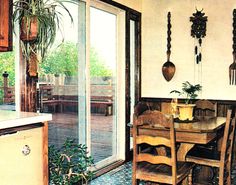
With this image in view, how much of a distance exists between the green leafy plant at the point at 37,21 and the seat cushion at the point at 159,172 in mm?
1353

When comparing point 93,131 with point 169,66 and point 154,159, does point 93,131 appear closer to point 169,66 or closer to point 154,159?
point 154,159

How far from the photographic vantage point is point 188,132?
286 cm

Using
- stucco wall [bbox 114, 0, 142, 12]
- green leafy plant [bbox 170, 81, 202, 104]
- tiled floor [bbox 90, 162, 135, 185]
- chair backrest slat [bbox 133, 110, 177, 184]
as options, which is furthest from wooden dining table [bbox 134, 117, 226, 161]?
stucco wall [bbox 114, 0, 142, 12]

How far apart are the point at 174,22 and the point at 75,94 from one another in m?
2.23

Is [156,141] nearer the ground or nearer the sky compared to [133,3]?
nearer the ground

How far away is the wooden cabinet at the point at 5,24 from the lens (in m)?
2.35

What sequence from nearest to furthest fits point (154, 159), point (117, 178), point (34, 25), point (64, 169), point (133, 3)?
point (34, 25) → point (154, 159) → point (64, 169) → point (117, 178) → point (133, 3)

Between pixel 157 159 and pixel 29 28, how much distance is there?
1.52m

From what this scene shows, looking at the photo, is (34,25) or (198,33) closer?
(34,25)

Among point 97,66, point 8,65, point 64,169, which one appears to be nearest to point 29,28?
point 8,65

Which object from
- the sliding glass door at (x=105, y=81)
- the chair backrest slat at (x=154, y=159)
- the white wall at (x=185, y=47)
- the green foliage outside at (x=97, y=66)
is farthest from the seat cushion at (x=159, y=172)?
the white wall at (x=185, y=47)

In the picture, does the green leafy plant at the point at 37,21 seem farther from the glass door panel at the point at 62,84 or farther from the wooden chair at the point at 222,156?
the wooden chair at the point at 222,156

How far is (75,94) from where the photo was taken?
12.6 ft

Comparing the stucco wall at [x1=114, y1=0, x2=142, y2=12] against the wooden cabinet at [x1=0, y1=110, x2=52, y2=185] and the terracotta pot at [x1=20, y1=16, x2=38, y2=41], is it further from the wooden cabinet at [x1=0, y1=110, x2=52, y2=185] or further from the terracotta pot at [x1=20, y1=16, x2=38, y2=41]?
the wooden cabinet at [x1=0, y1=110, x2=52, y2=185]
